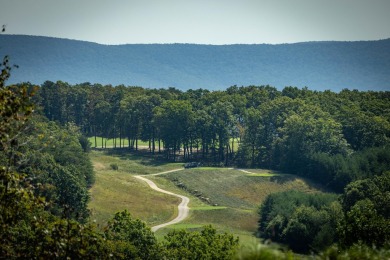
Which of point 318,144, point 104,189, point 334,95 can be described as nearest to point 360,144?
point 318,144

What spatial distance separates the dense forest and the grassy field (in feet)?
13.9

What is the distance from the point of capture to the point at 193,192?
107 metres

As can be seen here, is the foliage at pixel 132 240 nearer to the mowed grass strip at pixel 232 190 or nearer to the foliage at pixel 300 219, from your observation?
the foliage at pixel 300 219

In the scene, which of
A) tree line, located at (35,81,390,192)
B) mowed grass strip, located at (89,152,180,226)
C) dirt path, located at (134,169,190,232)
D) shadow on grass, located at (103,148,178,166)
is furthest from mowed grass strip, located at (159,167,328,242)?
shadow on grass, located at (103,148,178,166)

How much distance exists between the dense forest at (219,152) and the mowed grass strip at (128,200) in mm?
3575

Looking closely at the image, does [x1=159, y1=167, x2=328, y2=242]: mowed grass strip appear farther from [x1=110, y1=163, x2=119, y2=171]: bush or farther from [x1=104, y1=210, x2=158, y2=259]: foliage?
[x1=104, y1=210, x2=158, y2=259]: foliage

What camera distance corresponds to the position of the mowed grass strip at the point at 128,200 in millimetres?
86562

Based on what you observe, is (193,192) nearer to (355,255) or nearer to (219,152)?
(219,152)

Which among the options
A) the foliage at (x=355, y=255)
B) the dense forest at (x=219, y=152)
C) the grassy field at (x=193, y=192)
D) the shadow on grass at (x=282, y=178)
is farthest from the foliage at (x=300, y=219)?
the foliage at (x=355, y=255)

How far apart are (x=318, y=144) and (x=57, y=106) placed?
257 feet

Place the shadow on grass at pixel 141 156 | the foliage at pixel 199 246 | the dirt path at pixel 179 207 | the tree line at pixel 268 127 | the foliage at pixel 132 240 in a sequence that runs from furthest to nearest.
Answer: the shadow on grass at pixel 141 156 < the tree line at pixel 268 127 < the dirt path at pixel 179 207 < the foliage at pixel 199 246 < the foliage at pixel 132 240

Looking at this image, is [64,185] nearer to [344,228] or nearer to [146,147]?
[344,228]

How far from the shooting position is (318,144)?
423 ft

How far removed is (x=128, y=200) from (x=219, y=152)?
49328mm
